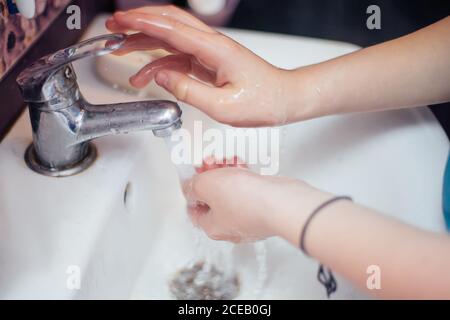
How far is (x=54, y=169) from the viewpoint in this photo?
0.49 metres

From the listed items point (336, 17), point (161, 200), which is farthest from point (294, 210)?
point (336, 17)

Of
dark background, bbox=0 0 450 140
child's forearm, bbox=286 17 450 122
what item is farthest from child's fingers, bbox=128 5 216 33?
dark background, bbox=0 0 450 140

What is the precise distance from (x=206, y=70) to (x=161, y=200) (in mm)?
190

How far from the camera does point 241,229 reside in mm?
427

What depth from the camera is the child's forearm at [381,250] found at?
343 mm

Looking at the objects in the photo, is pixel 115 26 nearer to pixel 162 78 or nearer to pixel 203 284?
pixel 162 78

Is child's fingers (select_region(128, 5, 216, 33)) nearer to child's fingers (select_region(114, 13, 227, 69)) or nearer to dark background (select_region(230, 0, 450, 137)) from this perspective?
child's fingers (select_region(114, 13, 227, 69))

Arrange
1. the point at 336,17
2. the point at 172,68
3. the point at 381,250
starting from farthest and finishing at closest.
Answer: the point at 336,17 < the point at 172,68 < the point at 381,250

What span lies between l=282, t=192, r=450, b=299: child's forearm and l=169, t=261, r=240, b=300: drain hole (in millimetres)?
197

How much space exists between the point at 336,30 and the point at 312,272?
1.39ft

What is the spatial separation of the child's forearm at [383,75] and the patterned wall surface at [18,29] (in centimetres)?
28

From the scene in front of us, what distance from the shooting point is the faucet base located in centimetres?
49

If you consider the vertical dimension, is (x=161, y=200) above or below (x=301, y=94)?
below

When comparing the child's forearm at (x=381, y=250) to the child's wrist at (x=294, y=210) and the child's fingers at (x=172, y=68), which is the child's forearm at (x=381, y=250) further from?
the child's fingers at (x=172, y=68)
